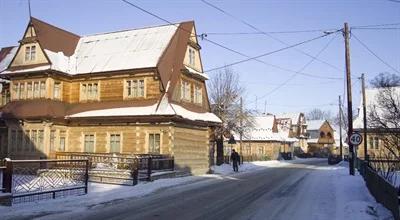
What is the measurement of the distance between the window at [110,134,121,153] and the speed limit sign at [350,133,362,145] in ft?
50.1

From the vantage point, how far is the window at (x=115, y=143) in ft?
107

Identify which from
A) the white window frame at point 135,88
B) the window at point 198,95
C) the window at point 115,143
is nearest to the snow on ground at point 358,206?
the white window frame at point 135,88

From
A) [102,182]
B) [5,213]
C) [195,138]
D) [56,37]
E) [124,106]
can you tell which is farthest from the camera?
[56,37]

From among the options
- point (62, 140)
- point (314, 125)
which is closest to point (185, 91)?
point (62, 140)

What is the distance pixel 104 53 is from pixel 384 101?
819 inches

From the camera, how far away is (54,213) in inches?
557

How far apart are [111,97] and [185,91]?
5336 mm

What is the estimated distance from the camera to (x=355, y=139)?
94.0 feet

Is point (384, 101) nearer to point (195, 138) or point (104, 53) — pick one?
point (195, 138)

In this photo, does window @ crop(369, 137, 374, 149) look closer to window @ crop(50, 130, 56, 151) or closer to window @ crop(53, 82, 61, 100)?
window @ crop(53, 82, 61, 100)

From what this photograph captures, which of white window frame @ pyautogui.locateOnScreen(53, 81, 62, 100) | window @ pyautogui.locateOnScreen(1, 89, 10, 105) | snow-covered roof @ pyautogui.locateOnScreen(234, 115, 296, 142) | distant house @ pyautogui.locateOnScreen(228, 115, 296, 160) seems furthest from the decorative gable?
snow-covered roof @ pyautogui.locateOnScreen(234, 115, 296, 142)

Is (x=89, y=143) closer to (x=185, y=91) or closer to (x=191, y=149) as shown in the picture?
(x=191, y=149)

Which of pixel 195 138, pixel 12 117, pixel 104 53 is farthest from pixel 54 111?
pixel 195 138

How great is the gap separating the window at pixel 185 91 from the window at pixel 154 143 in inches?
164
